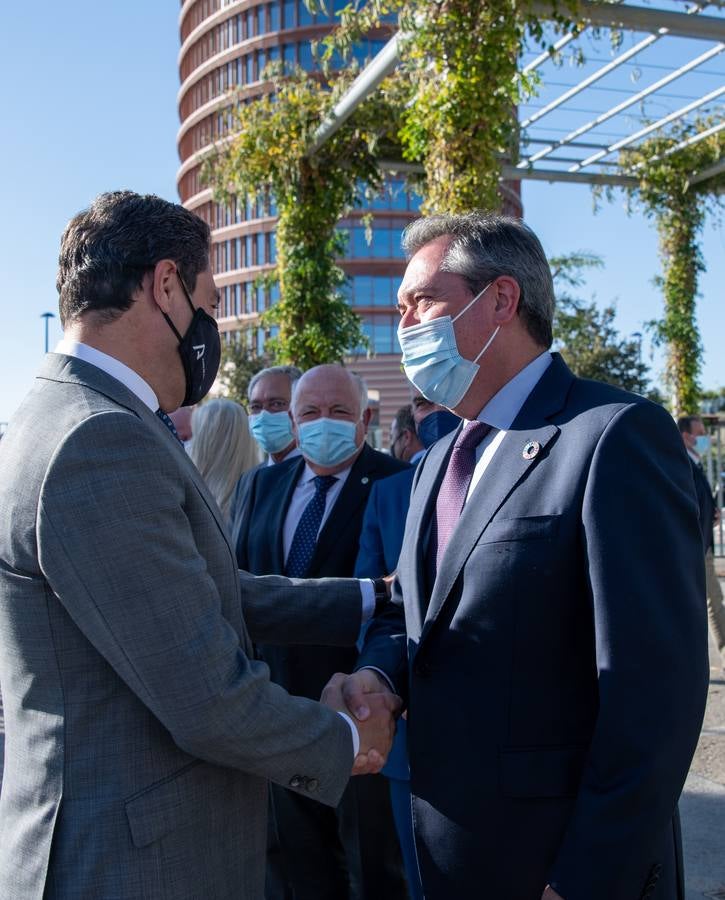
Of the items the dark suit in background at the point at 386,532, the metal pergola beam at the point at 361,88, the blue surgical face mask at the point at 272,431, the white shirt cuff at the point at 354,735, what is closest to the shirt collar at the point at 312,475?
the dark suit in background at the point at 386,532

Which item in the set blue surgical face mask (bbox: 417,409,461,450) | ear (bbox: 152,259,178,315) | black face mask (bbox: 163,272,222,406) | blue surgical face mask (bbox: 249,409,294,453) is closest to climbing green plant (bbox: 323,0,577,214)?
blue surgical face mask (bbox: 249,409,294,453)

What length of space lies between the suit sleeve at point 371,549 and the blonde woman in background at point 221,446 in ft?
5.61

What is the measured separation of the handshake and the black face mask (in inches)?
32.4

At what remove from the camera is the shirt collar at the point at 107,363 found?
1.79m

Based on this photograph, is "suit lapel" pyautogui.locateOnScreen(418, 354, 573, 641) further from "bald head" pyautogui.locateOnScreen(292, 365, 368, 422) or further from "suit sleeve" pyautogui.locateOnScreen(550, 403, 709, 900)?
"bald head" pyautogui.locateOnScreen(292, 365, 368, 422)

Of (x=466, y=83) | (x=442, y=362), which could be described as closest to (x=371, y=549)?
(x=442, y=362)

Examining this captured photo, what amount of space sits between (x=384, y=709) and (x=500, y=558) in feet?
1.91

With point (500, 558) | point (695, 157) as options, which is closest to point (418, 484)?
point (500, 558)

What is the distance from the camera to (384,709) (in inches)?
84.0

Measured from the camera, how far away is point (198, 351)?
1.99 meters

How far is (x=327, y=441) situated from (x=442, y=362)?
1.75 metres

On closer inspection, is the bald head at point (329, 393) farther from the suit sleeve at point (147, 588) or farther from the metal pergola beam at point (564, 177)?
the metal pergola beam at point (564, 177)

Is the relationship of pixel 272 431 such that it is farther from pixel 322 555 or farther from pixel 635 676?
pixel 635 676

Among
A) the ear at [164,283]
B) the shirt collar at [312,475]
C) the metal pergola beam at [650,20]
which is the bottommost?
the shirt collar at [312,475]
